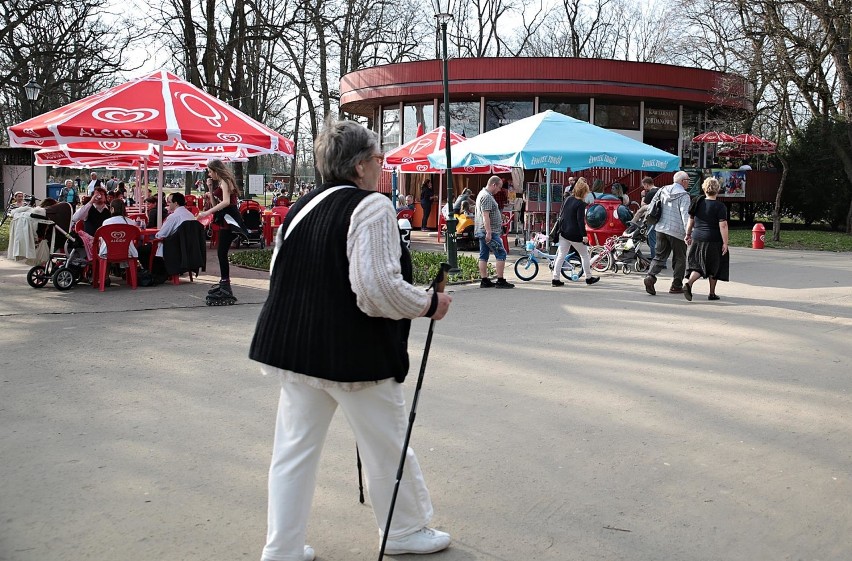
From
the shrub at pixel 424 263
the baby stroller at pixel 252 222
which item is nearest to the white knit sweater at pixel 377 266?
the shrub at pixel 424 263

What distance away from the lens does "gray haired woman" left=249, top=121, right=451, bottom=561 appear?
338 cm

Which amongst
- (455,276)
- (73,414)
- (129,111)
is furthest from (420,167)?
(73,414)

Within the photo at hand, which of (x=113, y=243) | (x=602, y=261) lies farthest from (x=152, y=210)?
(x=602, y=261)

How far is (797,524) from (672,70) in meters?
27.1

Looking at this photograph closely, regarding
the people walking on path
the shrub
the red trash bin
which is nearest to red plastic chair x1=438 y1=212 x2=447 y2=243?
the people walking on path

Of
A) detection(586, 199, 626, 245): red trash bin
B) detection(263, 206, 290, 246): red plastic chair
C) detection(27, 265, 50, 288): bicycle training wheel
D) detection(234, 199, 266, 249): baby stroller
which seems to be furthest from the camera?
detection(263, 206, 290, 246): red plastic chair

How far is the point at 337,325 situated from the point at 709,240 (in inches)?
377

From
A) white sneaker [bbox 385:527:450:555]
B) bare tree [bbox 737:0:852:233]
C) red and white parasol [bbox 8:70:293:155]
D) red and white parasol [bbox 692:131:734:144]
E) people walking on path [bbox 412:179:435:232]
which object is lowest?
white sneaker [bbox 385:527:450:555]

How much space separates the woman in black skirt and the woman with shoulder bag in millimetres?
2029

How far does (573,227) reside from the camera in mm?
13797

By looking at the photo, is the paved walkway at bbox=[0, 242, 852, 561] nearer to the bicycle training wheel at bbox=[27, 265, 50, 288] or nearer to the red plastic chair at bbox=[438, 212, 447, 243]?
the bicycle training wheel at bbox=[27, 265, 50, 288]

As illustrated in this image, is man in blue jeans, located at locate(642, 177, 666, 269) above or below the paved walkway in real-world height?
above

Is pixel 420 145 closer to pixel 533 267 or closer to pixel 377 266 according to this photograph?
pixel 533 267

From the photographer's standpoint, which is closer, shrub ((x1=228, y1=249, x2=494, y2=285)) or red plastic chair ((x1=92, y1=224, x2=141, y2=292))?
red plastic chair ((x1=92, y1=224, x2=141, y2=292))
